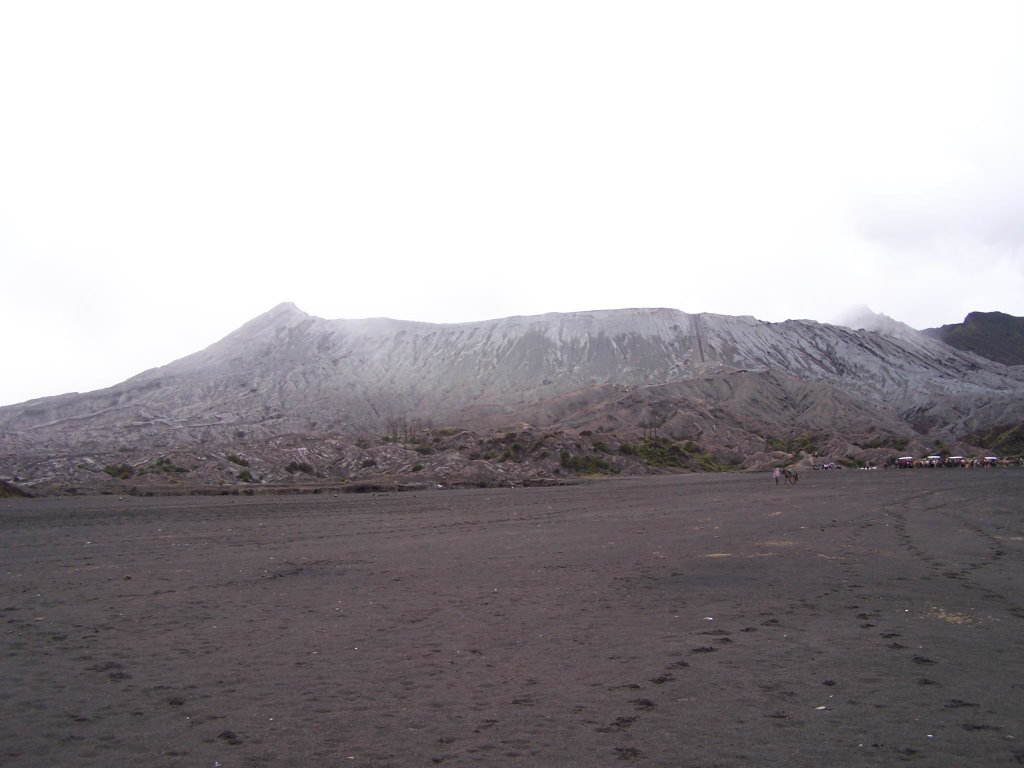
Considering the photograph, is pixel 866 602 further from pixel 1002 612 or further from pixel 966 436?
pixel 966 436

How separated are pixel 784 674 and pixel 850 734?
1740 millimetres

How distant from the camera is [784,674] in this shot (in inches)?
313

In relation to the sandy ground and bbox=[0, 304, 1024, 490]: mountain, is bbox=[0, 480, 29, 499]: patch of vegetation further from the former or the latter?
the sandy ground

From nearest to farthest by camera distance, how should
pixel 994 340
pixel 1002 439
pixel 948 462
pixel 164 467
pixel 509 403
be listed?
pixel 164 467 < pixel 948 462 < pixel 1002 439 < pixel 509 403 < pixel 994 340

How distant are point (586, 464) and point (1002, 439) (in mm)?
55519


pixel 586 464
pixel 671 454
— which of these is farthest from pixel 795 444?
pixel 586 464

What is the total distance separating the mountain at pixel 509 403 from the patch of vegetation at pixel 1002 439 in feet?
6.81

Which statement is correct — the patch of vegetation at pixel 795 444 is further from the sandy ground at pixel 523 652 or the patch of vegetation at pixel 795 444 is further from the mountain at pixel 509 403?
the sandy ground at pixel 523 652

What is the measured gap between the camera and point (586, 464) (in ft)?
227

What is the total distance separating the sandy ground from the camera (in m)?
6.22

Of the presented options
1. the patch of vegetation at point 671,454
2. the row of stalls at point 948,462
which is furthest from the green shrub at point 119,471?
the row of stalls at point 948,462

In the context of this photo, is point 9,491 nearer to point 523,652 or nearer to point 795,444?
point 523,652

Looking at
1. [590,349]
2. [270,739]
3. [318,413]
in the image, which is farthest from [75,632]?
[590,349]

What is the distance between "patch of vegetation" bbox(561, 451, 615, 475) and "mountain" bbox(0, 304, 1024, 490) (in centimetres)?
20
